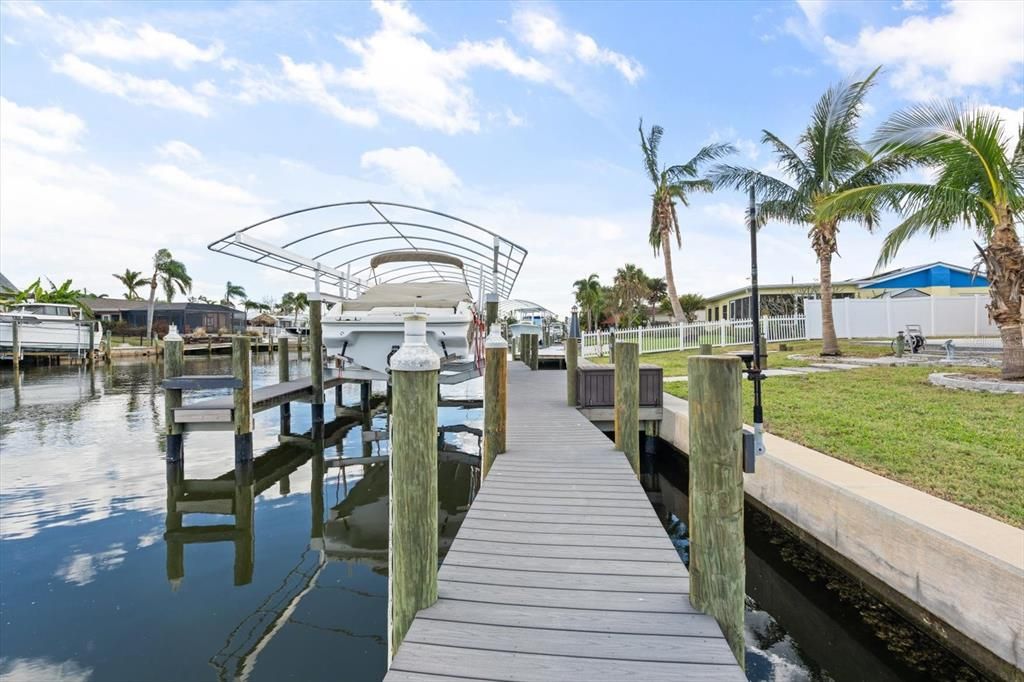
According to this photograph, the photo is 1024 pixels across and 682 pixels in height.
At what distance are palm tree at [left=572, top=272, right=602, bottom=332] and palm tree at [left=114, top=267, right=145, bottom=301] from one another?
175ft

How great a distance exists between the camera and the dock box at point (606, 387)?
787 centimetres

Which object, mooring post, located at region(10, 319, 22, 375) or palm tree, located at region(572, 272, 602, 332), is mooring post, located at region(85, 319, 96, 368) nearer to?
mooring post, located at region(10, 319, 22, 375)

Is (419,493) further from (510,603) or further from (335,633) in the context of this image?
(335,633)

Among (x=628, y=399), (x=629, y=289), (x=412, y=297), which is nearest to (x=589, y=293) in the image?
(x=629, y=289)

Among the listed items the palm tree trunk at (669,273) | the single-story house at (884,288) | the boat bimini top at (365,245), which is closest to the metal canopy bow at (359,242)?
the boat bimini top at (365,245)

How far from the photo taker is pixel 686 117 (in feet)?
49.3

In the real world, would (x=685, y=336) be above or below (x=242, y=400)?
above

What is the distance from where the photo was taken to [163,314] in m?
54.2

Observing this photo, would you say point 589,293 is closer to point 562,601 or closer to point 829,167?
point 829,167

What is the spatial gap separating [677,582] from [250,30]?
1275cm

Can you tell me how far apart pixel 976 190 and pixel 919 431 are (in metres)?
5.55

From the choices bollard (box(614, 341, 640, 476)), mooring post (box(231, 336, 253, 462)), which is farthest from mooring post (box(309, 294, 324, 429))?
bollard (box(614, 341, 640, 476))

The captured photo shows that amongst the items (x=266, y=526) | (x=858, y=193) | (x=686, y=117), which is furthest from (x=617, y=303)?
(x=266, y=526)

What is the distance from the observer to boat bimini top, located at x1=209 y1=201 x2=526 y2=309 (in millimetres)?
8867
